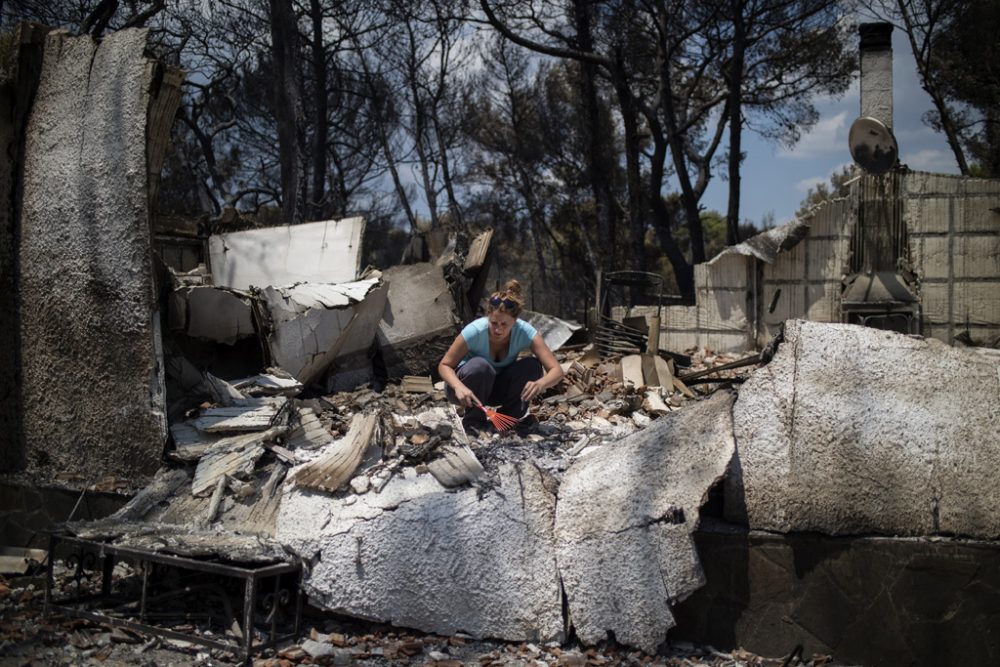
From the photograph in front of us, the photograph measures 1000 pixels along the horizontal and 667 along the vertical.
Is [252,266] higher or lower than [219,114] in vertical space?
lower

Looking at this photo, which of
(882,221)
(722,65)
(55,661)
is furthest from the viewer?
(722,65)

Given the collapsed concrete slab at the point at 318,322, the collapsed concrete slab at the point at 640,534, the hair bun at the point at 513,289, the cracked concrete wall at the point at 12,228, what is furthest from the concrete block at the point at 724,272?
the cracked concrete wall at the point at 12,228

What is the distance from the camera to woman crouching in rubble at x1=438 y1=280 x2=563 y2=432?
5.12 meters

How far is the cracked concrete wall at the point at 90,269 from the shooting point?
4.88 m

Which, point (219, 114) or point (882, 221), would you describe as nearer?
point (882, 221)

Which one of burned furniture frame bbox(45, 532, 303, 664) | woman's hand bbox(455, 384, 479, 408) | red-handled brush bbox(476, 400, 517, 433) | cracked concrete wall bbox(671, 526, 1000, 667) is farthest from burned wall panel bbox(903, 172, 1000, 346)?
burned furniture frame bbox(45, 532, 303, 664)

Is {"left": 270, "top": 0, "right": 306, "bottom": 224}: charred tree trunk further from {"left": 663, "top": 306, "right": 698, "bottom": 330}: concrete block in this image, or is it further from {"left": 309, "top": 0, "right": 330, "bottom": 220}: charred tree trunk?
{"left": 663, "top": 306, "right": 698, "bottom": 330}: concrete block

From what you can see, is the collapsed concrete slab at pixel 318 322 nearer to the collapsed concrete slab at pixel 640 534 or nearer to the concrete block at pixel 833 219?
the collapsed concrete slab at pixel 640 534

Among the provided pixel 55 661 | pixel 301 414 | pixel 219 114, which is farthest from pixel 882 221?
pixel 219 114

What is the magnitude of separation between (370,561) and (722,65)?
51.9 ft

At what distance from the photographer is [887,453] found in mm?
3773

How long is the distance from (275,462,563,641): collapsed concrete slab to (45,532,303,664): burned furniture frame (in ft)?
0.58

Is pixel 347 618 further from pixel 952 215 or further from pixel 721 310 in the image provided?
pixel 952 215

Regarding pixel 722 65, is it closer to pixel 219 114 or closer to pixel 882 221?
pixel 882 221
